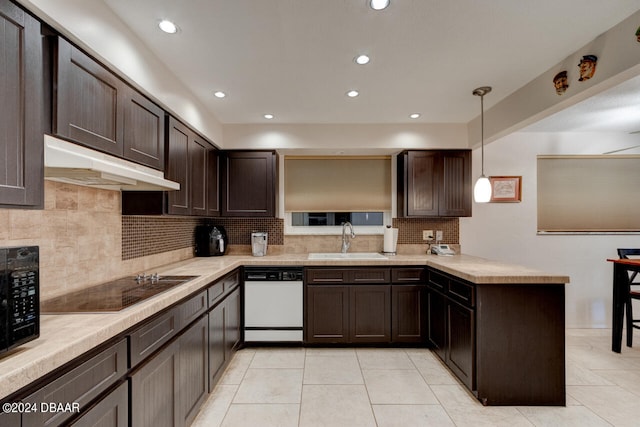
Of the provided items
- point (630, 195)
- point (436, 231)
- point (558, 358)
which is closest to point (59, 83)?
point (558, 358)

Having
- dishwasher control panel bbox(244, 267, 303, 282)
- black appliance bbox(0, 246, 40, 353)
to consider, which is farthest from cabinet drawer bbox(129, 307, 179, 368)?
dishwasher control panel bbox(244, 267, 303, 282)

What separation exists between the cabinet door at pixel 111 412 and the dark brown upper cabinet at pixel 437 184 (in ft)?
9.83

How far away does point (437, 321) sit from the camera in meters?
2.88

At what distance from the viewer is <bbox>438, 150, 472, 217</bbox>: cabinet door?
11.4 feet

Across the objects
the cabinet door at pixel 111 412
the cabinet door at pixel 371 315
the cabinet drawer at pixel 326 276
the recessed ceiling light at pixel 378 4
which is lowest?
the cabinet door at pixel 371 315

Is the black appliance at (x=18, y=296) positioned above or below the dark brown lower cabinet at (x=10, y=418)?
above

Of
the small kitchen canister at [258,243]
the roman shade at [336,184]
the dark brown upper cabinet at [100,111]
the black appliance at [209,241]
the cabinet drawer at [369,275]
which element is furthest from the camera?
the roman shade at [336,184]

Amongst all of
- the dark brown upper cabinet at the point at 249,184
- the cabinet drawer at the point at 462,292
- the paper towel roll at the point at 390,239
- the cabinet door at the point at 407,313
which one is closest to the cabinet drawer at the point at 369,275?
the cabinet door at the point at 407,313

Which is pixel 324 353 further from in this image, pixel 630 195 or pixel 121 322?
pixel 630 195

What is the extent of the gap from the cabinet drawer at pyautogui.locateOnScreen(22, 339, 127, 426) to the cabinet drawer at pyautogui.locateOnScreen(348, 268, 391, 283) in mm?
2218

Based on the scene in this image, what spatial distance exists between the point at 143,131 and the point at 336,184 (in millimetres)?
2322

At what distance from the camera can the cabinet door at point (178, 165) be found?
2.27 metres

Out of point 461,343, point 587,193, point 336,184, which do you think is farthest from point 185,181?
point 587,193

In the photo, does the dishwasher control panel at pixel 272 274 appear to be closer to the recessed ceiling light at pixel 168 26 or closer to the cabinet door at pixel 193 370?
the cabinet door at pixel 193 370
